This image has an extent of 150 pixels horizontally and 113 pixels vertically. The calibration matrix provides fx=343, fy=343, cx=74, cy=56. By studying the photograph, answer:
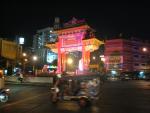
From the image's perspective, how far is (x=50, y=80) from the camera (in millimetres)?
47375

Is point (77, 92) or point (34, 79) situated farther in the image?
point (34, 79)

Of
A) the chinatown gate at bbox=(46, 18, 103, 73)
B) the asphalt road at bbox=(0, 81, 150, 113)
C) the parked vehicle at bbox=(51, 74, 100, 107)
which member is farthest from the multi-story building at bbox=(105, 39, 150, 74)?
the parked vehicle at bbox=(51, 74, 100, 107)

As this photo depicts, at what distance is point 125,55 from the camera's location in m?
101

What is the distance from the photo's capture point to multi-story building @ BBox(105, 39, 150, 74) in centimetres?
10069

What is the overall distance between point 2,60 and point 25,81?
22.7 m

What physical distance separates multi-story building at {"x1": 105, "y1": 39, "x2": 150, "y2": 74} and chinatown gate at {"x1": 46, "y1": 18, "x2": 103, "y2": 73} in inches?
1417

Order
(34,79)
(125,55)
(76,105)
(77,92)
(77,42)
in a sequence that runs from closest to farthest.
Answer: (76,105)
(77,92)
(34,79)
(77,42)
(125,55)

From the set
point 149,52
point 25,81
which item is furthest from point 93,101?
point 149,52

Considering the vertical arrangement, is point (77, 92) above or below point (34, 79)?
below

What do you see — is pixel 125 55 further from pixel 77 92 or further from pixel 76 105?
pixel 76 105

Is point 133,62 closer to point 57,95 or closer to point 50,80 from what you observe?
point 50,80

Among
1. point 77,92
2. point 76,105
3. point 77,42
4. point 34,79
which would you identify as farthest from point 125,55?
point 76,105

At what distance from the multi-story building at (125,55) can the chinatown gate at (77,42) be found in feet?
118

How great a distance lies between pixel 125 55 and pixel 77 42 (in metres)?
42.3
